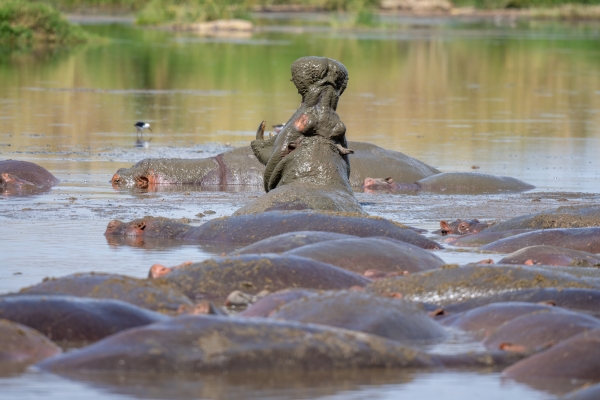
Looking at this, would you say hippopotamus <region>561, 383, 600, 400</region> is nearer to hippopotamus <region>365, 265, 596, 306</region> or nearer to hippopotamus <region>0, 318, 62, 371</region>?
hippopotamus <region>365, 265, 596, 306</region>

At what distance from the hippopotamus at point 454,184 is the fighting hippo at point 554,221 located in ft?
10.8

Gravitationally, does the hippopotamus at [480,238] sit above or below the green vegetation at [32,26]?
below

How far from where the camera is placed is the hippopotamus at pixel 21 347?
16.4 ft

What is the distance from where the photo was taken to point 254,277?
21.8 feet

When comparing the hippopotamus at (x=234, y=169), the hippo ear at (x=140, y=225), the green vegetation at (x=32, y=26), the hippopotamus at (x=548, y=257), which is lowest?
the hippopotamus at (x=548, y=257)

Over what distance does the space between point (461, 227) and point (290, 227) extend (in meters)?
1.95

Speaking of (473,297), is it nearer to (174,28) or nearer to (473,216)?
(473,216)

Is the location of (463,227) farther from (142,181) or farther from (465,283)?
(142,181)

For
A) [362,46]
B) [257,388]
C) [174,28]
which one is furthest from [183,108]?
[174,28]

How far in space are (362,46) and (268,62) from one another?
10.9 m

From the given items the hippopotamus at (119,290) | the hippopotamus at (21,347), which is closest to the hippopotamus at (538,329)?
the hippopotamus at (119,290)

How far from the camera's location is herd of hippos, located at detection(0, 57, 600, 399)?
502cm

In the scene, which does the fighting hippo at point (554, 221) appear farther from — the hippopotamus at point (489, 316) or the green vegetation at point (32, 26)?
the green vegetation at point (32, 26)

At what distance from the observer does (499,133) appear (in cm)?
1950
